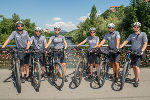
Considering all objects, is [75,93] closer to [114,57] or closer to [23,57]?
[114,57]

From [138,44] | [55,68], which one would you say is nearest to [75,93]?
[55,68]

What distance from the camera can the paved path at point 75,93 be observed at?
154 inches

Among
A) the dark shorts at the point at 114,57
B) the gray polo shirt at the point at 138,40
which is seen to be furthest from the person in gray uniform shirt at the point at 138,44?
the dark shorts at the point at 114,57

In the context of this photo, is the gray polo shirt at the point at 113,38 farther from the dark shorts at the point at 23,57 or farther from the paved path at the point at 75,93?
the dark shorts at the point at 23,57

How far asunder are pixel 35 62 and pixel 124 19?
28397mm

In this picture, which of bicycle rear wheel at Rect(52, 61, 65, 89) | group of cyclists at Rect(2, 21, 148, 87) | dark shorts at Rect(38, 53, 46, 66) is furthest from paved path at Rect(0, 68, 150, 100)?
dark shorts at Rect(38, 53, 46, 66)

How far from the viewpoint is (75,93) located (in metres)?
4.15

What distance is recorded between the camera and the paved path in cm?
390

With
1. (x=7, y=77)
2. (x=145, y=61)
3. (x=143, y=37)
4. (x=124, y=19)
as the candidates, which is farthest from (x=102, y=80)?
(x=124, y=19)

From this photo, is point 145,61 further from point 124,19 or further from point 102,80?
point 124,19

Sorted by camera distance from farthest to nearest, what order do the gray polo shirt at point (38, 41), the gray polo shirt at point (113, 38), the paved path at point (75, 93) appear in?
the gray polo shirt at point (38, 41), the gray polo shirt at point (113, 38), the paved path at point (75, 93)

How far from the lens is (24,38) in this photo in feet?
15.5

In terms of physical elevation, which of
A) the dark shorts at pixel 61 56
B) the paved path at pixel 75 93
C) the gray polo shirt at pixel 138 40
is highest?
the gray polo shirt at pixel 138 40

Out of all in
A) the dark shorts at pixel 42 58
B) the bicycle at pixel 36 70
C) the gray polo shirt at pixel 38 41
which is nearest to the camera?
the bicycle at pixel 36 70
